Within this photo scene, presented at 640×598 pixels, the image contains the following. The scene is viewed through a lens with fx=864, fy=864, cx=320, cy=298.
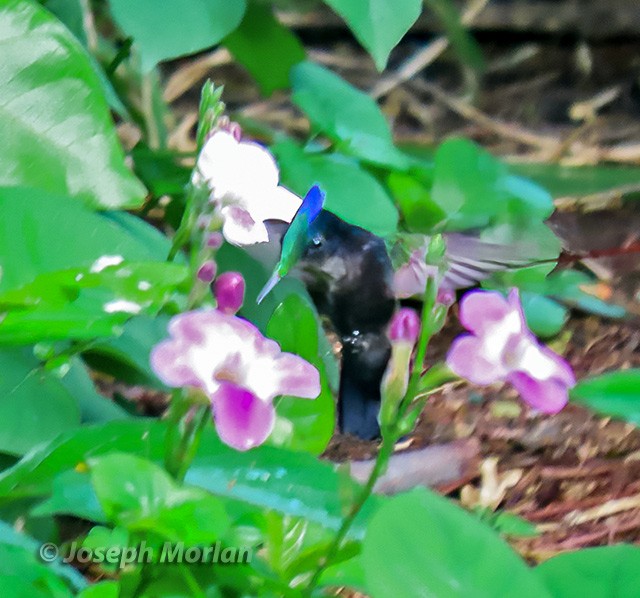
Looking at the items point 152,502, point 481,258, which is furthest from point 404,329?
point 481,258

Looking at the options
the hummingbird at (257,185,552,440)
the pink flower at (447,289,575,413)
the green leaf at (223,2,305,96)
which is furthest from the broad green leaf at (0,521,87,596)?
the green leaf at (223,2,305,96)

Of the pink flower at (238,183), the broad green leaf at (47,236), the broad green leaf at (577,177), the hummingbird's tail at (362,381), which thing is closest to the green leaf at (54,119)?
the broad green leaf at (47,236)

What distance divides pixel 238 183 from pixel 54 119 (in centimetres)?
24

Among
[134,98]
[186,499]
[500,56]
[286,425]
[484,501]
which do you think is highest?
[186,499]

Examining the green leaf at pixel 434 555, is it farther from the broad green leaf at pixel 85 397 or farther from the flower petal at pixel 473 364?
the broad green leaf at pixel 85 397

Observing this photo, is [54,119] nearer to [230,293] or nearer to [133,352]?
[133,352]

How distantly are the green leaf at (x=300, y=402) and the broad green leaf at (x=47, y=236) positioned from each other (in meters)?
0.13

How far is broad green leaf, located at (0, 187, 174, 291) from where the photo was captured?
0.50m

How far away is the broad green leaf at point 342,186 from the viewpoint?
2.55 ft

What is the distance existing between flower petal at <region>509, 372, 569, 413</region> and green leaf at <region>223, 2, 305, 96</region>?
784 millimetres

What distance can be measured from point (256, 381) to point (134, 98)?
1.14 meters

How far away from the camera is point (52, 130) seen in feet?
1.99

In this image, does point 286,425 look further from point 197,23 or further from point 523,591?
point 197,23

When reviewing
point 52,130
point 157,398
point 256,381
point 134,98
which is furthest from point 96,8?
point 256,381
